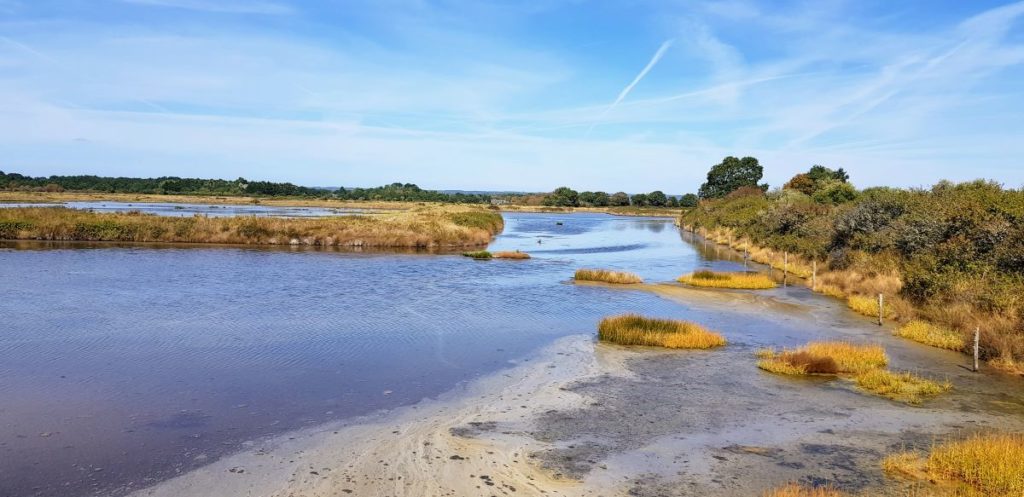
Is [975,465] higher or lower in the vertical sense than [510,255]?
lower

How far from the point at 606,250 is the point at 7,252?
137 ft

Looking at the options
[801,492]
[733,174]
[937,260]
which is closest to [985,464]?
[801,492]

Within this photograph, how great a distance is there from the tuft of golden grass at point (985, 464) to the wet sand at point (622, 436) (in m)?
0.84

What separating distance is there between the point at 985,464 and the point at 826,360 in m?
7.22

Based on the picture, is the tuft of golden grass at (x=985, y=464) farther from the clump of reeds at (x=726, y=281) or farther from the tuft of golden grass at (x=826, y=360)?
the clump of reeds at (x=726, y=281)

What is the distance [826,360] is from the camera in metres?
16.8

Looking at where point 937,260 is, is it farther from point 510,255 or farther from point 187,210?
point 187,210

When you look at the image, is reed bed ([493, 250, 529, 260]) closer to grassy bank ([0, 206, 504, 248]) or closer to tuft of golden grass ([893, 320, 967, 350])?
grassy bank ([0, 206, 504, 248])

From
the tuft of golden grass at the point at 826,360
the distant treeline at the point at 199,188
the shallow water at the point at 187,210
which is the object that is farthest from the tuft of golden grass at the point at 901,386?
the distant treeline at the point at 199,188

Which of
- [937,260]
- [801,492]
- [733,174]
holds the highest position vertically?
[733,174]

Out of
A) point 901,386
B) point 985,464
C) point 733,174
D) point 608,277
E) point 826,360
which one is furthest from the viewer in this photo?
point 733,174

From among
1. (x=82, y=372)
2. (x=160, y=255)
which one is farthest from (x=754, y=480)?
(x=160, y=255)

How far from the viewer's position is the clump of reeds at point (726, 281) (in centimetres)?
3372

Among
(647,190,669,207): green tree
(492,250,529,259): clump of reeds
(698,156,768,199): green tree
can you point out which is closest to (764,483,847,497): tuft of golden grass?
(492,250,529,259): clump of reeds
